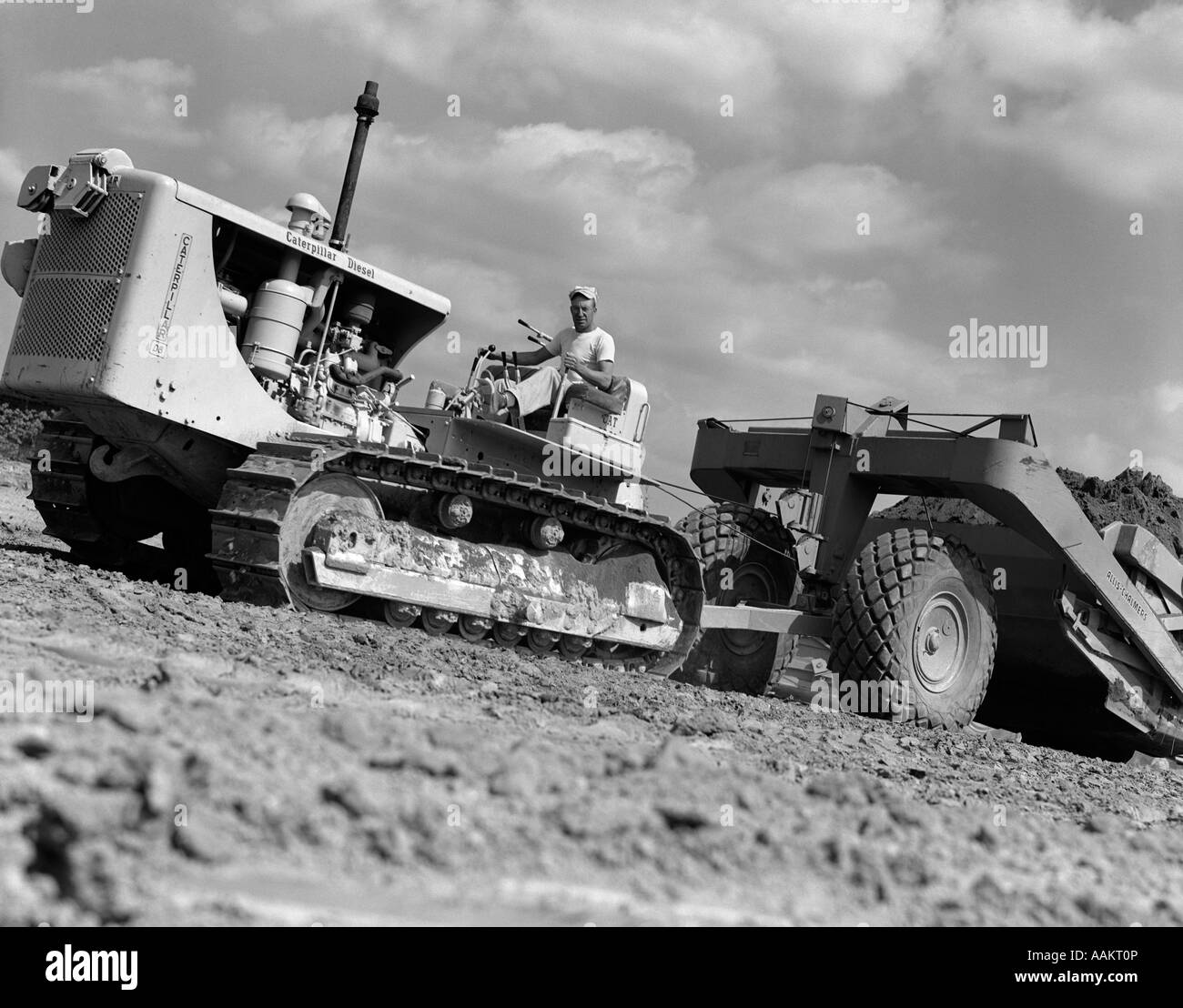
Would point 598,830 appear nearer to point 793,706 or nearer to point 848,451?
point 793,706

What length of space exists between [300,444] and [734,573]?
411cm

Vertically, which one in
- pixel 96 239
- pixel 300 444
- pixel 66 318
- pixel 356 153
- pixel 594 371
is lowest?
pixel 300 444

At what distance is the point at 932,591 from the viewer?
9117mm

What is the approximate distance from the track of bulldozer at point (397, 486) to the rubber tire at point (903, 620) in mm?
1193

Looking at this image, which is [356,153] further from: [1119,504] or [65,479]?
[1119,504]

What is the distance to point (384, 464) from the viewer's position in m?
7.85

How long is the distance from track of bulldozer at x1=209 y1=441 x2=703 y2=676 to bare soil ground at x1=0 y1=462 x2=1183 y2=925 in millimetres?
1795

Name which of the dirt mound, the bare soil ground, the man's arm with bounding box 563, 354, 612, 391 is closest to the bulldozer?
the man's arm with bounding box 563, 354, 612, 391

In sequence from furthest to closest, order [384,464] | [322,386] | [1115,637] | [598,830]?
1. [1115,637]
2. [322,386]
3. [384,464]
4. [598,830]

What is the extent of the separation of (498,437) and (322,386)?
131cm

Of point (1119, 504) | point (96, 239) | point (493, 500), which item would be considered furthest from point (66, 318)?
point (1119, 504)
